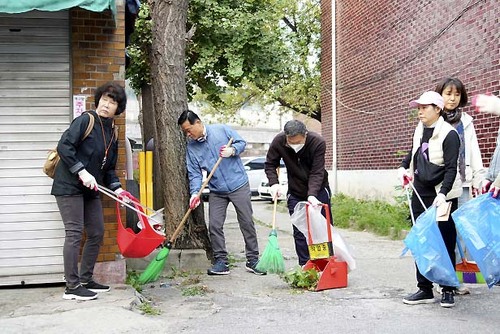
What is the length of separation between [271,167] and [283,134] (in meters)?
0.38

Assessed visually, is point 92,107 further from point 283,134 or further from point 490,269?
point 490,269

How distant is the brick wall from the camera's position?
18.3 feet

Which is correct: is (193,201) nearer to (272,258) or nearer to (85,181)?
(272,258)

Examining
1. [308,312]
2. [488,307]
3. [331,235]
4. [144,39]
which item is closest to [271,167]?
[331,235]

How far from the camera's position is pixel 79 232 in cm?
504

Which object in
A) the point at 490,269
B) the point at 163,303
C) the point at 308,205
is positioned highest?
the point at 308,205

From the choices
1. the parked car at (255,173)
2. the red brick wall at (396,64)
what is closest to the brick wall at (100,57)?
the red brick wall at (396,64)

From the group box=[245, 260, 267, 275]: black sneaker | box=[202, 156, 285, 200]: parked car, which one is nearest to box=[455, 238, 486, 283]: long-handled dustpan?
box=[245, 260, 267, 275]: black sneaker

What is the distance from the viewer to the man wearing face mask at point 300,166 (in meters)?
5.94

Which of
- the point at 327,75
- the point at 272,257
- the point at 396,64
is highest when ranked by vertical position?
the point at 327,75

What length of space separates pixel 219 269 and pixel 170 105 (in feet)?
6.31

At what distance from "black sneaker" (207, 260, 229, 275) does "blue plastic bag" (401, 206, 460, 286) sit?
98.3 inches

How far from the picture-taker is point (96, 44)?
18.4ft

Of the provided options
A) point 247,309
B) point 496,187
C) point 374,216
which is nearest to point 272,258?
point 247,309
